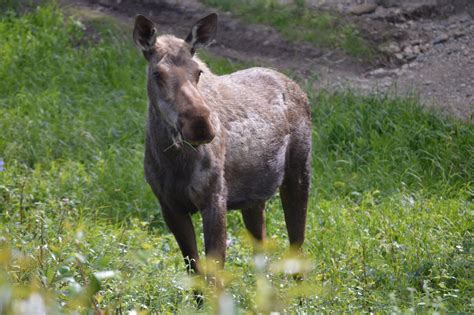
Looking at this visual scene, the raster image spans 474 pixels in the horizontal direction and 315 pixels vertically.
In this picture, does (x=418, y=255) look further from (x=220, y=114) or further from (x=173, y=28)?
(x=173, y=28)

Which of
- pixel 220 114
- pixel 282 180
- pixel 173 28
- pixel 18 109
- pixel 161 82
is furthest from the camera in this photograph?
pixel 173 28

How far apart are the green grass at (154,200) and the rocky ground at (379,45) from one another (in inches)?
29.1

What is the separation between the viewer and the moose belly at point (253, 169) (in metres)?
6.73

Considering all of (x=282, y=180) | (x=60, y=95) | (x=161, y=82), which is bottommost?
(x=60, y=95)

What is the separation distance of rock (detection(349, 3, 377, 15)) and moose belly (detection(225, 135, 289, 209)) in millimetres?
6316

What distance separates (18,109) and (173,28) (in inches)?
138

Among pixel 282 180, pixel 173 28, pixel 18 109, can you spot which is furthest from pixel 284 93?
pixel 173 28

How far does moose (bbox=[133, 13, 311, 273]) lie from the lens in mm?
6062

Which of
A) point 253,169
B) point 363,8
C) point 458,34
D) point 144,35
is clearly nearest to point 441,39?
point 458,34

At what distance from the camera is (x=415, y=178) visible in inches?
360

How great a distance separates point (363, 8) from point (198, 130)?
8.19 m

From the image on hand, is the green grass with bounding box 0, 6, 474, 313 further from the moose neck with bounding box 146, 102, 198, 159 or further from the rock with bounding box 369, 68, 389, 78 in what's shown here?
the rock with bounding box 369, 68, 389, 78

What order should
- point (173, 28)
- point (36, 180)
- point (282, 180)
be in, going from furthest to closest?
point (173, 28) < point (36, 180) < point (282, 180)

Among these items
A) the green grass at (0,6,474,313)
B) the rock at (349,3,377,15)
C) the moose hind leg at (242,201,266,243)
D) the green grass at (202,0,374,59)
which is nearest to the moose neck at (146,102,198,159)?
the green grass at (0,6,474,313)
